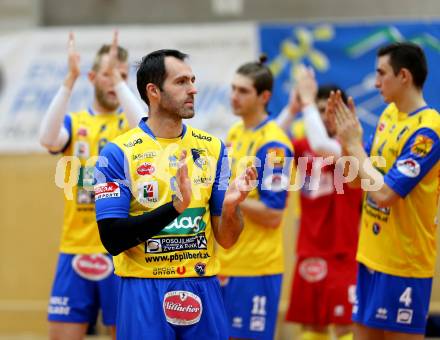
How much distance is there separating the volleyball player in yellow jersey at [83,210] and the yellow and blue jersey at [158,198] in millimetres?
1445

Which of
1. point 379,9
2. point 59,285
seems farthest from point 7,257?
point 379,9

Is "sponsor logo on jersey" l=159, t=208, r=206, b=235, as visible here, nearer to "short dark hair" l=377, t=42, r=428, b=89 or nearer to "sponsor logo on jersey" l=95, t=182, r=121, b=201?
"sponsor logo on jersey" l=95, t=182, r=121, b=201

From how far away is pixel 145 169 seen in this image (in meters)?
3.93

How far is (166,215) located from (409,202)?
182 cm

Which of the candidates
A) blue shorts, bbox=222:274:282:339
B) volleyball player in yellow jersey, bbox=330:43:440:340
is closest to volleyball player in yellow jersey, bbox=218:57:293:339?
blue shorts, bbox=222:274:282:339

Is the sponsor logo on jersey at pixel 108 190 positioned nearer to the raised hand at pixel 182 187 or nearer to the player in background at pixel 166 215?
the player in background at pixel 166 215

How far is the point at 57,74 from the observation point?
9.39 metres

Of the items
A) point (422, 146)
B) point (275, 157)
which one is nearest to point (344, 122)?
→ point (422, 146)

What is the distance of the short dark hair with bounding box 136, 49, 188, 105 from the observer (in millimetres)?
4043

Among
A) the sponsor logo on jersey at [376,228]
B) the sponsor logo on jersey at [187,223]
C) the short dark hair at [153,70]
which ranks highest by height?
the short dark hair at [153,70]

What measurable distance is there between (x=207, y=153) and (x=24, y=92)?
5827 millimetres

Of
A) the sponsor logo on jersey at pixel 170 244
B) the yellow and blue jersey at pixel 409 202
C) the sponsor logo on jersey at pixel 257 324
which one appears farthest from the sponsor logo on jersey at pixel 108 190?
the sponsor logo on jersey at pixel 257 324

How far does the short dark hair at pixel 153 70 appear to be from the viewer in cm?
404

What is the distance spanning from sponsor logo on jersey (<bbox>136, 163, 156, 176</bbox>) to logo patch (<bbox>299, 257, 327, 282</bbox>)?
Result: 10.4 ft
